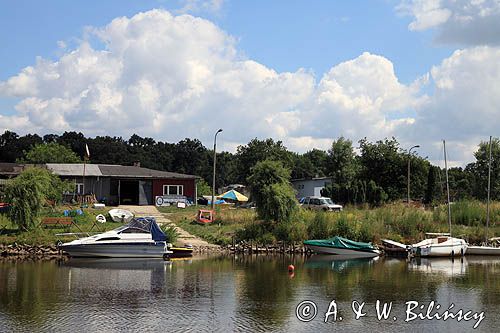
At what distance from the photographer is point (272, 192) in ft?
137

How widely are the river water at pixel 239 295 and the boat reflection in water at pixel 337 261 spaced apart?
0.18 metres

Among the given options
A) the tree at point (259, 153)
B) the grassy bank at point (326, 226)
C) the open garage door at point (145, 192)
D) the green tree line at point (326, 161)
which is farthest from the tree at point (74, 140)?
the grassy bank at point (326, 226)

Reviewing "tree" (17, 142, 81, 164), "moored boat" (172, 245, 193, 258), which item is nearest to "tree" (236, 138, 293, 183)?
"tree" (17, 142, 81, 164)

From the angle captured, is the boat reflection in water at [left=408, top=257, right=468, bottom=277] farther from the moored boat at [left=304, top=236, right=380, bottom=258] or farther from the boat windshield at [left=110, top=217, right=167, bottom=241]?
the boat windshield at [left=110, top=217, right=167, bottom=241]

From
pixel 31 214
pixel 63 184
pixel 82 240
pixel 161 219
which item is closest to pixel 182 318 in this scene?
pixel 82 240

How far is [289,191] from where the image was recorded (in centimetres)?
4247

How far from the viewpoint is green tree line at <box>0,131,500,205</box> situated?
235ft

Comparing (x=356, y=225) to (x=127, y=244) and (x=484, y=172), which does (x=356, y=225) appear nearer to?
(x=127, y=244)

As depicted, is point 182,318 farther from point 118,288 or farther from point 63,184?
point 63,184

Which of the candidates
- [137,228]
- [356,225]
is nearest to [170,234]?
[137,228]

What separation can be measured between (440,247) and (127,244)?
1956 centimetres

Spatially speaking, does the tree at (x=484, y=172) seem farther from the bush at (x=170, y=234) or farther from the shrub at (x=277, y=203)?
the bush at (x=170, y=234)

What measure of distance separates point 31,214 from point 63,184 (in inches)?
589

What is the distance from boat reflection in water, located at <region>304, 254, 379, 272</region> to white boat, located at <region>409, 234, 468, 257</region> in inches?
119
